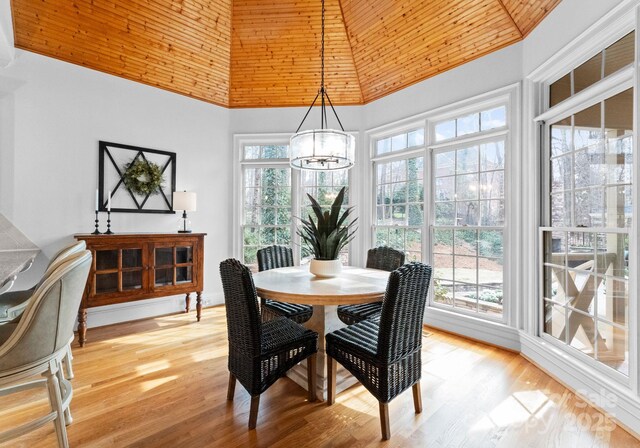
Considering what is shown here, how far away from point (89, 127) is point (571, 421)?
494 cm

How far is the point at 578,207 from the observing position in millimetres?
2486

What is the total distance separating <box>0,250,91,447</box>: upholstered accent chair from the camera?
4.56 feet

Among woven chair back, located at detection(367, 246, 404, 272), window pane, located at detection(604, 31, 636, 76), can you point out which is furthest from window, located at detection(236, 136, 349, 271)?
window pane, located at detection(604, 31, 636, 76)

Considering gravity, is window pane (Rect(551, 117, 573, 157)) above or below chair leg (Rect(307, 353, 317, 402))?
above

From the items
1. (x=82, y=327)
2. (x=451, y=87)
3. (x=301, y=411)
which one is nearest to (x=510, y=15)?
(x=451, y=87)

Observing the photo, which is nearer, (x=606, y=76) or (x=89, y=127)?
(x=606, y=76)

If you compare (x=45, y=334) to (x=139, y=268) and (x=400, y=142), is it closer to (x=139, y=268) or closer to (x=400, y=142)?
(x=139, y=268)

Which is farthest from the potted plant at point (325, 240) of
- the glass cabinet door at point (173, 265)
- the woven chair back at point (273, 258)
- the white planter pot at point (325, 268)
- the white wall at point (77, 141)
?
the white wall at point (77, 141)

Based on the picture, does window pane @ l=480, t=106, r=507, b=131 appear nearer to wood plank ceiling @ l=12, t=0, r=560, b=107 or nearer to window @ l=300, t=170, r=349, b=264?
wood plank ceiling @ l=12, t=0, r=560, b=107

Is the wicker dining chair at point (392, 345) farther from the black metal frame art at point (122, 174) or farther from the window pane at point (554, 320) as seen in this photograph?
the black metal frame art at point (122, 174)

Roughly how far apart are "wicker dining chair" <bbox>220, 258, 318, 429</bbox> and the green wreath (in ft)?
8.23

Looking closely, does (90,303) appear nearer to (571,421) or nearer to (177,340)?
(177,340)

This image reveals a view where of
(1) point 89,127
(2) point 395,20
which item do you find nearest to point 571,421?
(2) point 395,20

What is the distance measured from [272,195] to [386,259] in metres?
2.13
